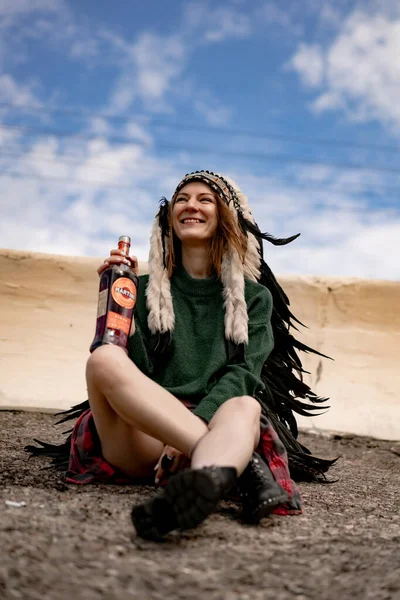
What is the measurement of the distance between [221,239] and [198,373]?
17.4 inches

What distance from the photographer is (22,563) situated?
1.06 m

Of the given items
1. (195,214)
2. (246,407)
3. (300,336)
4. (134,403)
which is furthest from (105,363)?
(300,336)

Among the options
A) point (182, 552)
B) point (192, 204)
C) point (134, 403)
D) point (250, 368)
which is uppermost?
point (192, 204)

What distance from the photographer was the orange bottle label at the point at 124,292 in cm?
170

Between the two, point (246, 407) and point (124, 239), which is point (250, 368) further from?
point (124, 239)

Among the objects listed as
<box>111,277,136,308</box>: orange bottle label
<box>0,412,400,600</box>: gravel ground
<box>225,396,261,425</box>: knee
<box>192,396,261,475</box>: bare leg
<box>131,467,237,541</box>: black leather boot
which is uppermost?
<box>111,277,136,308</box>: orange bottle label

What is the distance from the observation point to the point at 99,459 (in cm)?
184

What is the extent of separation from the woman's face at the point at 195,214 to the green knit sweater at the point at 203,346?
127 mm

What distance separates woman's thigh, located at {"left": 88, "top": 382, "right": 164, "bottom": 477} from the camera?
1.68 m

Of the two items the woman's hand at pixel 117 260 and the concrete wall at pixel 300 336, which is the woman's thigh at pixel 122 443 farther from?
the concrete wall at pixel 300 336

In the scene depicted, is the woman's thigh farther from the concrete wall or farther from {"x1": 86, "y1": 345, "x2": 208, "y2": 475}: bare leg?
the concrete wall

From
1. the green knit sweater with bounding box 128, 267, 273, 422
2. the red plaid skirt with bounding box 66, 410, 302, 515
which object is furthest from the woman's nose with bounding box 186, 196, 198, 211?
the red plaid skirt with bounding box 66, 410, 302, 515

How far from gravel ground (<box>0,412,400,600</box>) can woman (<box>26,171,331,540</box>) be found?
75mm

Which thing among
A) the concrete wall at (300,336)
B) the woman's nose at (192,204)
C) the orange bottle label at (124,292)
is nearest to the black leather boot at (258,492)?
the orange bottle label at (124,292)
